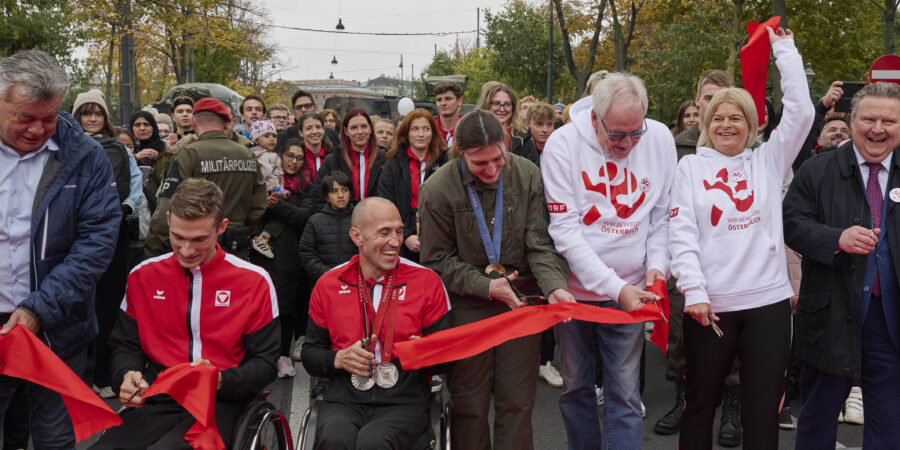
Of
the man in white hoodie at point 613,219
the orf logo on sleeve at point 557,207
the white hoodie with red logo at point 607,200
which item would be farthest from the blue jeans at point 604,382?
the orf logo on sleeve at point 557,207

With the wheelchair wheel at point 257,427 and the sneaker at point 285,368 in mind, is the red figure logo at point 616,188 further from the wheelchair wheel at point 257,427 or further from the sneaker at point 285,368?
the sneaker at point 285,368

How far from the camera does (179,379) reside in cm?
327

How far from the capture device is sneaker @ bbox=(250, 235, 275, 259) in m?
6.25

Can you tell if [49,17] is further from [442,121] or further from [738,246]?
[738,246]

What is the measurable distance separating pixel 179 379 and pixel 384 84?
14878 cm

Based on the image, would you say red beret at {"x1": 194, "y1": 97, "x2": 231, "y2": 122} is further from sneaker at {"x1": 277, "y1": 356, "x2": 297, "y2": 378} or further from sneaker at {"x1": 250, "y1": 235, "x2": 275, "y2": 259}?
sneaker at {"x1": 277, "y1": 356, "x2": 297, "y2": 378}

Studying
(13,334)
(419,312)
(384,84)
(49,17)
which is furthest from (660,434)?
(384,84)

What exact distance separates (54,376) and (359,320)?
1.35m

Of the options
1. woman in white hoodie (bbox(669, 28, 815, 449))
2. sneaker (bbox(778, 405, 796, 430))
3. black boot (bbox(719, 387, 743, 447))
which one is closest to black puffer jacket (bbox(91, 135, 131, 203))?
woman in white hoodie (bbox(669, 28, 815, 449))

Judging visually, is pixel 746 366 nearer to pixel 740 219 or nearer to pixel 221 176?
pixel 740 219

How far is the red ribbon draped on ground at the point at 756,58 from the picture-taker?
392cm

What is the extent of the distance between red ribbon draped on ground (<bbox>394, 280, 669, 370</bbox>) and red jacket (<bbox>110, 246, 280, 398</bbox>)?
0.69m

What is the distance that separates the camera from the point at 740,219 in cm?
363

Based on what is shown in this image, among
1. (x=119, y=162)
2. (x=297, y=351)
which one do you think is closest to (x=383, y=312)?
(x=119, y=162)
